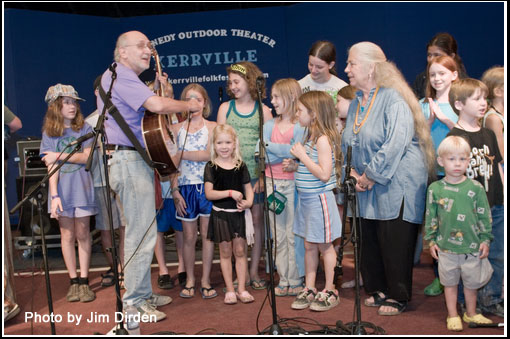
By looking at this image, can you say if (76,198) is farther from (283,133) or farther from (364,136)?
(364,136)

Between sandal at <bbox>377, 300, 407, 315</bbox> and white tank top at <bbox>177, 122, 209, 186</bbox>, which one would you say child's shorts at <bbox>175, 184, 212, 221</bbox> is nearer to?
white tank top at <bbox>177, 122, 209, 186</bbox>

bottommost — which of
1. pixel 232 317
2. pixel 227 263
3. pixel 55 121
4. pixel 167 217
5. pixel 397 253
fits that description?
pixel 232 317

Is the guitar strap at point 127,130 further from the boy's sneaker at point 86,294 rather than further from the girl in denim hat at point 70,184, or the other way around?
the boy's sneaker at point 86,294

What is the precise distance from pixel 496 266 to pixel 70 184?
332 cm

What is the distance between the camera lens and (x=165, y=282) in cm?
475

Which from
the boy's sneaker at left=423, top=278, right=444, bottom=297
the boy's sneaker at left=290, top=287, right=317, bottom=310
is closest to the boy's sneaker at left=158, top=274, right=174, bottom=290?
the boy's sneaker at left=290, top=287, right=317, bottom=310

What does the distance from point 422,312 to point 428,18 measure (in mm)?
4981

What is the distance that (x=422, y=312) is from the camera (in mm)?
3795

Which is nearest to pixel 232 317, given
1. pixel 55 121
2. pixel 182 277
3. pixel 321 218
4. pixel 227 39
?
pixel 321 218

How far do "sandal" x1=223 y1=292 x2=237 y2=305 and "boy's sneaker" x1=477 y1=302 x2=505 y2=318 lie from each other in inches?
68.9

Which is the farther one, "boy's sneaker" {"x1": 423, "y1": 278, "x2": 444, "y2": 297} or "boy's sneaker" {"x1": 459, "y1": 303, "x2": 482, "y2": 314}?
"boy's sneaker" {"x1": 423, "y1": 278, "x2": 444, "y2": 297}

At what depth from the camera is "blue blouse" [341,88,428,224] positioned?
3605 mm

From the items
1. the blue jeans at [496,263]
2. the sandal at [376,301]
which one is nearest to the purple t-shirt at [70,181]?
the sandal at [376,301]

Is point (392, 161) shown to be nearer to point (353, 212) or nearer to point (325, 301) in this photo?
point (353, 212)
